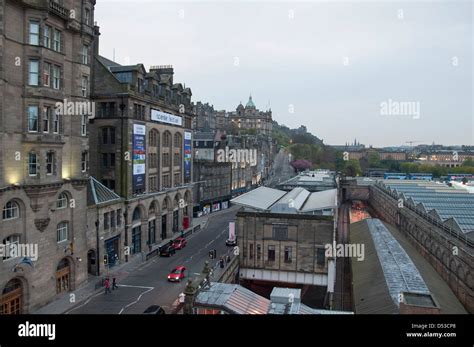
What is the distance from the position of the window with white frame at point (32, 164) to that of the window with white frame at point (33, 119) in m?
1.69

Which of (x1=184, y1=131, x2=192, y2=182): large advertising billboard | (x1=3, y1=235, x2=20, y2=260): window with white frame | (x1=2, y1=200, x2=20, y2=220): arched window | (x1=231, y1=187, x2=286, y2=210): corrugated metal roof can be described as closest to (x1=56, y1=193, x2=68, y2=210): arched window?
(x1=2, y1=200, x2=20, y2=220): arched window

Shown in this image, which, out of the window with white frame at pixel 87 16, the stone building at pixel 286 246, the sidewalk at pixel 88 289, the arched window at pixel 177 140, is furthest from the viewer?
the arched window at pixel 177 140

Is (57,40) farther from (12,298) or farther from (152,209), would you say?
(152,209)

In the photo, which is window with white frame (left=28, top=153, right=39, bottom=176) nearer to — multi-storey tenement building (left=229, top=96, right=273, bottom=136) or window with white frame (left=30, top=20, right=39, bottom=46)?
window with white frame (left=30, top=20, right=39, bottom=46)

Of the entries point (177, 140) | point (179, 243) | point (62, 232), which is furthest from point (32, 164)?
point (177, 140)

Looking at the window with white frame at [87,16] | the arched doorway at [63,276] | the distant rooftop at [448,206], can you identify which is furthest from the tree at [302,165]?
the arched doorway at [63,276]

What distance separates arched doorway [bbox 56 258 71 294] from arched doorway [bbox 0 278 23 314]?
3.86 m

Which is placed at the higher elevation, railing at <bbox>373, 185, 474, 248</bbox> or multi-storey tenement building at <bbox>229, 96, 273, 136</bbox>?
multi-storey tenement building at <bbox>229, 96, 273, 136</bbox>

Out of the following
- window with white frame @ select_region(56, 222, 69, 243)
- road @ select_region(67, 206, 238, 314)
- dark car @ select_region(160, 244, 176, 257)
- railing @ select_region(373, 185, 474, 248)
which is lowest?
road @ select_region(67, 206, 238, 314)

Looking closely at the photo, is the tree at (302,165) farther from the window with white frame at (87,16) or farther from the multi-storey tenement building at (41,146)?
the multi-storey tenement building at (41,146)

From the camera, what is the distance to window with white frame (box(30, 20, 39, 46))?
26.2 meters

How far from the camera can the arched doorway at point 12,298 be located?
24.3m

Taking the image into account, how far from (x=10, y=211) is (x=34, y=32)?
12.0m

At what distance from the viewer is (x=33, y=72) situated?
A: 86.1 ft
